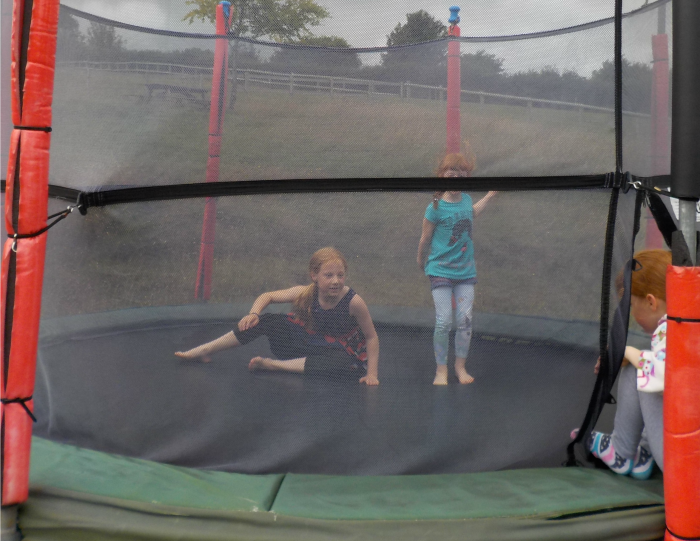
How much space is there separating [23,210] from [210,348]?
616 millimetres

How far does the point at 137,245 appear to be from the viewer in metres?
1.91

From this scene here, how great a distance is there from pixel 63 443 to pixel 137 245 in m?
0.63

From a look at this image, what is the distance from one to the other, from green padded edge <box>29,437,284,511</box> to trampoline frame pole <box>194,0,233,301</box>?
1.62 ft

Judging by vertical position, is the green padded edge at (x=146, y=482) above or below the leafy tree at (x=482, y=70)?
below

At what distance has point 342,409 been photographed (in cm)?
178

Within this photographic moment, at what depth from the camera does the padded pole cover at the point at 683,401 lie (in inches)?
56.2

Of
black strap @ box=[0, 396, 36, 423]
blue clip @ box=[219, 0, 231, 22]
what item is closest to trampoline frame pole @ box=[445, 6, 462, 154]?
blue clip @ box=[219, 0, 231, 22]

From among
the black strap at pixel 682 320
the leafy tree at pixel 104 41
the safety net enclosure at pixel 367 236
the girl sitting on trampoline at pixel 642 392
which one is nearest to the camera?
the black strap at pixel 682 320

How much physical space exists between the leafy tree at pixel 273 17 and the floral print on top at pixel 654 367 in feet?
4.07

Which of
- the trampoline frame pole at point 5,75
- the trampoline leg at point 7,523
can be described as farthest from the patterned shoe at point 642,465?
the trampoline frame pole at point 5,75

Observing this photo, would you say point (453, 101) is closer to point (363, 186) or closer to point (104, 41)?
point (363, 186)

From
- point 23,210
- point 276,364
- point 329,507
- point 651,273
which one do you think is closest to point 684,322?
point 651,273

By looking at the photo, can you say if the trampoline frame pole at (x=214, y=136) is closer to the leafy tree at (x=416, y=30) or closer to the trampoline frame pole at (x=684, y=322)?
the leafy tree at (x=416, y=30)

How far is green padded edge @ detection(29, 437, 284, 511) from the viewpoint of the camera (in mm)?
1566
